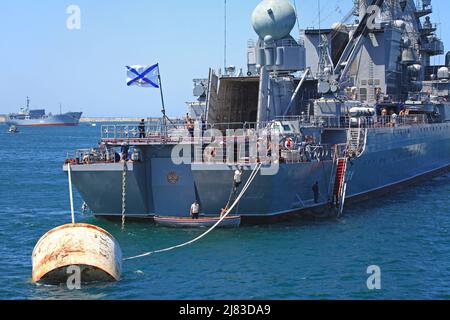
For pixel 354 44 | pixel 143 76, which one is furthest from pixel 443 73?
pixel 143 76

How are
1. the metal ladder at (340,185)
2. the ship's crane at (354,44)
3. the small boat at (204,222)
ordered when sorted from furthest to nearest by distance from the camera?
1. the ship's crane at (354,44)
2. the metal ladder at (340,185)
3. the small boat at (204,222)

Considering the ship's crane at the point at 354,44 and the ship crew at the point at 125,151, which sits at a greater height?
the ship's crane at the point at 354,44

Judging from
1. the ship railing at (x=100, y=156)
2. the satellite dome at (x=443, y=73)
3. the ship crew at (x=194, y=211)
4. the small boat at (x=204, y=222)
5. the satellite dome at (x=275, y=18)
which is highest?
the satellite dome at (x=275, y=18)

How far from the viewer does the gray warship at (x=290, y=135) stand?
30.2 metres

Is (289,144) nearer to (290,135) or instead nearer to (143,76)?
(290,135)

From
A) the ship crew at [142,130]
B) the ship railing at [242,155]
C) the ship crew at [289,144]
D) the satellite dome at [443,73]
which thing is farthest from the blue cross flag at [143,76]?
the satellite dome at [443,73]

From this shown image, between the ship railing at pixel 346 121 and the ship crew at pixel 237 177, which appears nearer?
the ship crew at pixel 237 177

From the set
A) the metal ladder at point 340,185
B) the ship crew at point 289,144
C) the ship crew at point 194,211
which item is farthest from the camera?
the metal ladder at point 340,185

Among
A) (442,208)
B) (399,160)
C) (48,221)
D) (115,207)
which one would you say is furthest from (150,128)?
(399,160)

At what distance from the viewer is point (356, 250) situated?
2659 cm

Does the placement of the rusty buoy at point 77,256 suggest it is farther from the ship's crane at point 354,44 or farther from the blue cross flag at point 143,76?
the ship's crane at point 354,44

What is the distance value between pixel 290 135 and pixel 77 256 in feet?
46.8
